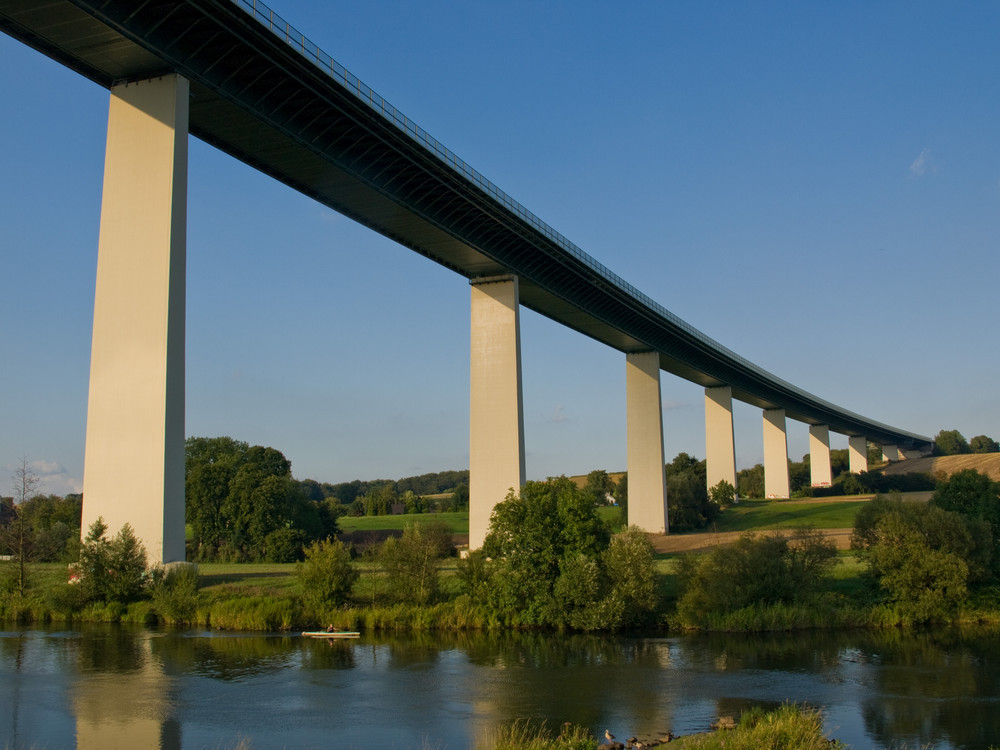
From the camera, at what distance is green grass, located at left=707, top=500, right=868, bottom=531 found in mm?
74762

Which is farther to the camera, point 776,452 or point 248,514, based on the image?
point 776,452

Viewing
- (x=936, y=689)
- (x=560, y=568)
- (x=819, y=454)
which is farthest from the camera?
(x=819, y=454)

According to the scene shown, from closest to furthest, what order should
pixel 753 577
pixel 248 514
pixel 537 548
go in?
pixel 753 577, pixel 537 548, pixel 248 514

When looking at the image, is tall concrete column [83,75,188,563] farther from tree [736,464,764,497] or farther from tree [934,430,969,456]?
tree [934,430,969,456]

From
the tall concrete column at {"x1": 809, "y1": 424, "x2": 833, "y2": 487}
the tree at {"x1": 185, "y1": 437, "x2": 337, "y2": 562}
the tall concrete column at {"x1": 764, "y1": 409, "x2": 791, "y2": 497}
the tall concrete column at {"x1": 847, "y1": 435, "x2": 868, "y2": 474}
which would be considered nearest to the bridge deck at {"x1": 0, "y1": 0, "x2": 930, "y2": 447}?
the tree at {"x1": 185, "y1": 437, "x2": 337, "y2": 562}

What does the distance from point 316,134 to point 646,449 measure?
1660 inches

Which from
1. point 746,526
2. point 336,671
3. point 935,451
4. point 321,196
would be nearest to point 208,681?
point 336,671

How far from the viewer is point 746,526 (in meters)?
77.4

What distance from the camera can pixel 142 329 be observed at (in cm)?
3122

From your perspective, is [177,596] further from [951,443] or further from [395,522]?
[951,443]

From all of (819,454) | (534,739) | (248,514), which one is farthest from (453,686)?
(819,454)

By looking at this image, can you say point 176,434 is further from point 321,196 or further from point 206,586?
point 321,196

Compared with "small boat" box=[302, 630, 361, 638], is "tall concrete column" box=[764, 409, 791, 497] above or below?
above

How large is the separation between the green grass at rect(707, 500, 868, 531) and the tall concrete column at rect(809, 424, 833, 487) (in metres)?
30.9
